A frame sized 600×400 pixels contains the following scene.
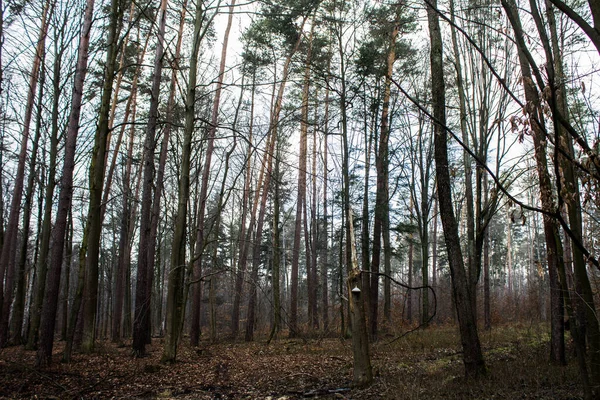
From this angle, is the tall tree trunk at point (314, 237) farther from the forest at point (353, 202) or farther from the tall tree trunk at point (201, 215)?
the tall tree trunk at point (201, 215)

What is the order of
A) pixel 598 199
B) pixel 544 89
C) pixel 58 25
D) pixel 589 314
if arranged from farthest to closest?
pixel 58 25 → pixel 589 314 → pixel 598 199 → pixel 544 89

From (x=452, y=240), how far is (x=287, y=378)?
394 centimetres

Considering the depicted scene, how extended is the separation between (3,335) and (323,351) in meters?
8.78

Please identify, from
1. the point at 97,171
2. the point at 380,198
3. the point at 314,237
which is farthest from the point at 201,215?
the point at 314,237

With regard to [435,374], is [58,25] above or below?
above

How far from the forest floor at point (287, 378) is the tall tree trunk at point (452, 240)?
374 millimetres

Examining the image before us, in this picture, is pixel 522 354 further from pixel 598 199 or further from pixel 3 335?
pixel 3 335

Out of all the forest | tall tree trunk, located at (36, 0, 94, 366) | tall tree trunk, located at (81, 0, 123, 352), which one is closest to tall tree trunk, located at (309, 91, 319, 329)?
the forest

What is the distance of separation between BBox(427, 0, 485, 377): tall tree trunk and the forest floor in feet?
1.23

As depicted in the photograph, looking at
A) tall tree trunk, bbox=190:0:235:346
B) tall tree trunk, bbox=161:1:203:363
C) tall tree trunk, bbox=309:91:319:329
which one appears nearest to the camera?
tall tree trunk, bbox=161:1:203:363

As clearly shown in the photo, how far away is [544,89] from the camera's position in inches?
78.6

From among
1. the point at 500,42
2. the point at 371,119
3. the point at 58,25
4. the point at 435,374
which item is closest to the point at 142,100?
the point at 58,25

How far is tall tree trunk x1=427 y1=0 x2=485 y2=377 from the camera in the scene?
6355 mm

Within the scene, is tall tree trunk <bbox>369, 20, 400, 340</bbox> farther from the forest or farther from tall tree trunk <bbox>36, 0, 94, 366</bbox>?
tall tree trunk <bbox>36, 0, 94, 366</bbox>
